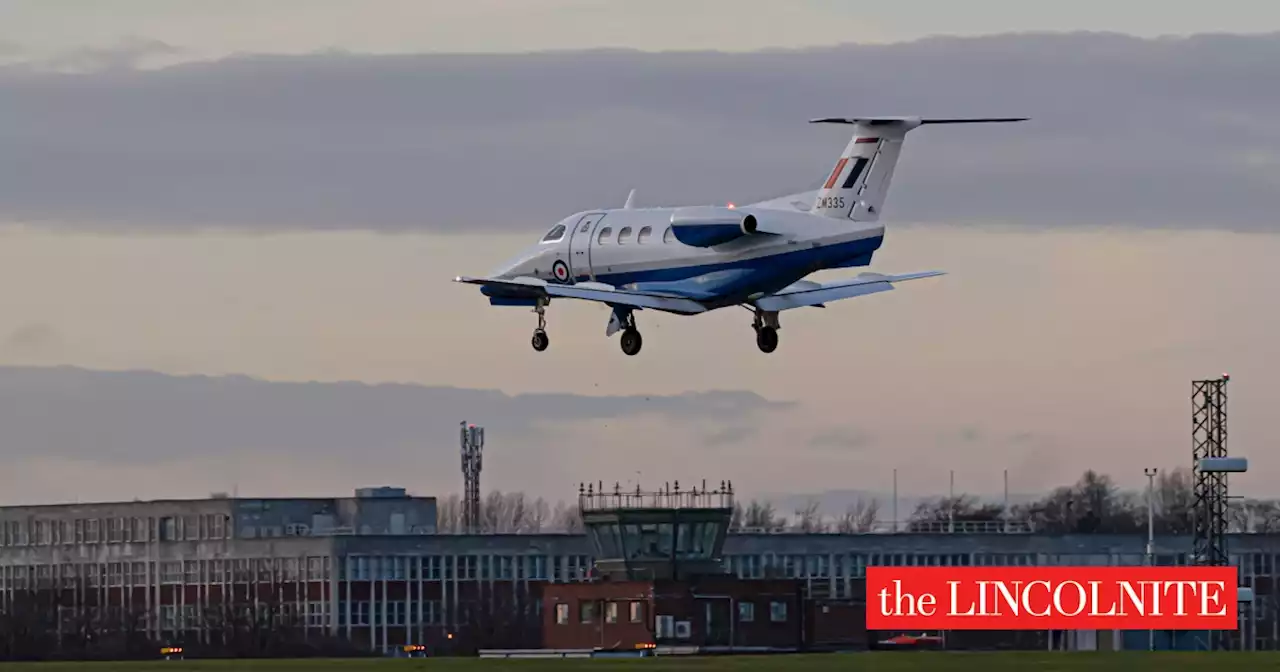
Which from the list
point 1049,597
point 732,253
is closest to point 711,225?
point 732,253

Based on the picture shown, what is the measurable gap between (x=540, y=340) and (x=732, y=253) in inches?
392

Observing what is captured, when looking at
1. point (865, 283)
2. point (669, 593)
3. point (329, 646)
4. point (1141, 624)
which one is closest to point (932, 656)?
point (865, 283)

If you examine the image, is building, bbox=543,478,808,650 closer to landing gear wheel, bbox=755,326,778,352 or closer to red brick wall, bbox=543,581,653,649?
red brick wall, bbox=543,581,653,649

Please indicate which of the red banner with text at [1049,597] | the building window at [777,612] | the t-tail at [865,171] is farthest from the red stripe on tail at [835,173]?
the building window at [777,612]

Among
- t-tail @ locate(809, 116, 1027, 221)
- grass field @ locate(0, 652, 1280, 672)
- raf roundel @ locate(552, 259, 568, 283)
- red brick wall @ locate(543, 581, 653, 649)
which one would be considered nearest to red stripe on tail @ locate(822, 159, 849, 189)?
t-tail @ locate(809, 116, 1027, 221)

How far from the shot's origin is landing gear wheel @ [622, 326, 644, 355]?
11475 cm

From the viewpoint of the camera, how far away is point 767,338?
367ft

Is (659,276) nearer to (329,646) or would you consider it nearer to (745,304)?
(745,304)

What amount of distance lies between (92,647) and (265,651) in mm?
13710

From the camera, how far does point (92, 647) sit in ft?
614

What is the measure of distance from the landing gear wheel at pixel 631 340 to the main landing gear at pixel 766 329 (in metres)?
4.92

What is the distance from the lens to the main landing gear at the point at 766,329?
111750mm

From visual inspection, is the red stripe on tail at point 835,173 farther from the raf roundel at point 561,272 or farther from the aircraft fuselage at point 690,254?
the raf roundel at point 561,272

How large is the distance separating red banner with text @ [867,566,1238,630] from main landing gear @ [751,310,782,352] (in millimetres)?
38931
